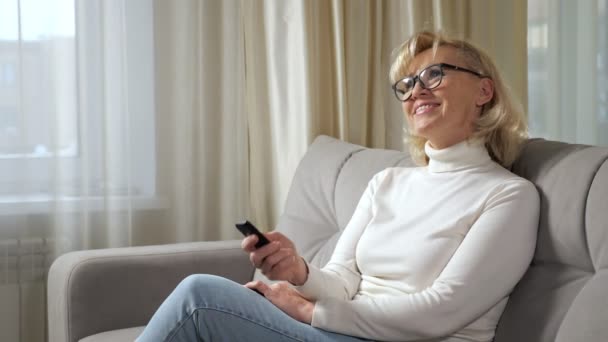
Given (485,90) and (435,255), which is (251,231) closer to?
(435,255)

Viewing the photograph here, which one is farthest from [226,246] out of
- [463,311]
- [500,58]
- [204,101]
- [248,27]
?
[500,58]

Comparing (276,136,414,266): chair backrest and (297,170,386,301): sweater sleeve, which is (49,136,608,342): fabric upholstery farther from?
(297,170,386,301): sweater sleeve

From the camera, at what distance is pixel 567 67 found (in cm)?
331

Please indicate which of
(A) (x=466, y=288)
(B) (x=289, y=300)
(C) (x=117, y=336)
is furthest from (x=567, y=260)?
(C) (x=117, y=336)

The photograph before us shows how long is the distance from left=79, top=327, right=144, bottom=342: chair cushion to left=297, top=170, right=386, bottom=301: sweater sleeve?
56 cm

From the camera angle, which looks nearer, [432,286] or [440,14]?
[432,286]

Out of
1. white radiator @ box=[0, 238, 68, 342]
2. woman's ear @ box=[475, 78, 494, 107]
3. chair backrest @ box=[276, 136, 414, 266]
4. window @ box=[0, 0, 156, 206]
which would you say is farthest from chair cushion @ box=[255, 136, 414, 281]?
white radiator @ box=[0, 238, 68, 342]

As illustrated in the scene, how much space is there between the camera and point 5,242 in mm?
2562

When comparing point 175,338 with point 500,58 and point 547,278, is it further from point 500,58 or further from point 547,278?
point 500,58

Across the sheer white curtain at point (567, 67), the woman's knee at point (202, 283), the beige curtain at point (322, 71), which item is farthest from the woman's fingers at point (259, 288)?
the sheer white curtain at point (567, 67)

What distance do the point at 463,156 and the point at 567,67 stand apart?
1757 millimetres

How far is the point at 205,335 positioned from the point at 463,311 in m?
0.49

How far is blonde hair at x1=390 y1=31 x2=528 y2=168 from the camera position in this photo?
175 cm

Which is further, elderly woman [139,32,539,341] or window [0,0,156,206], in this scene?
window [0,0,156,206]
